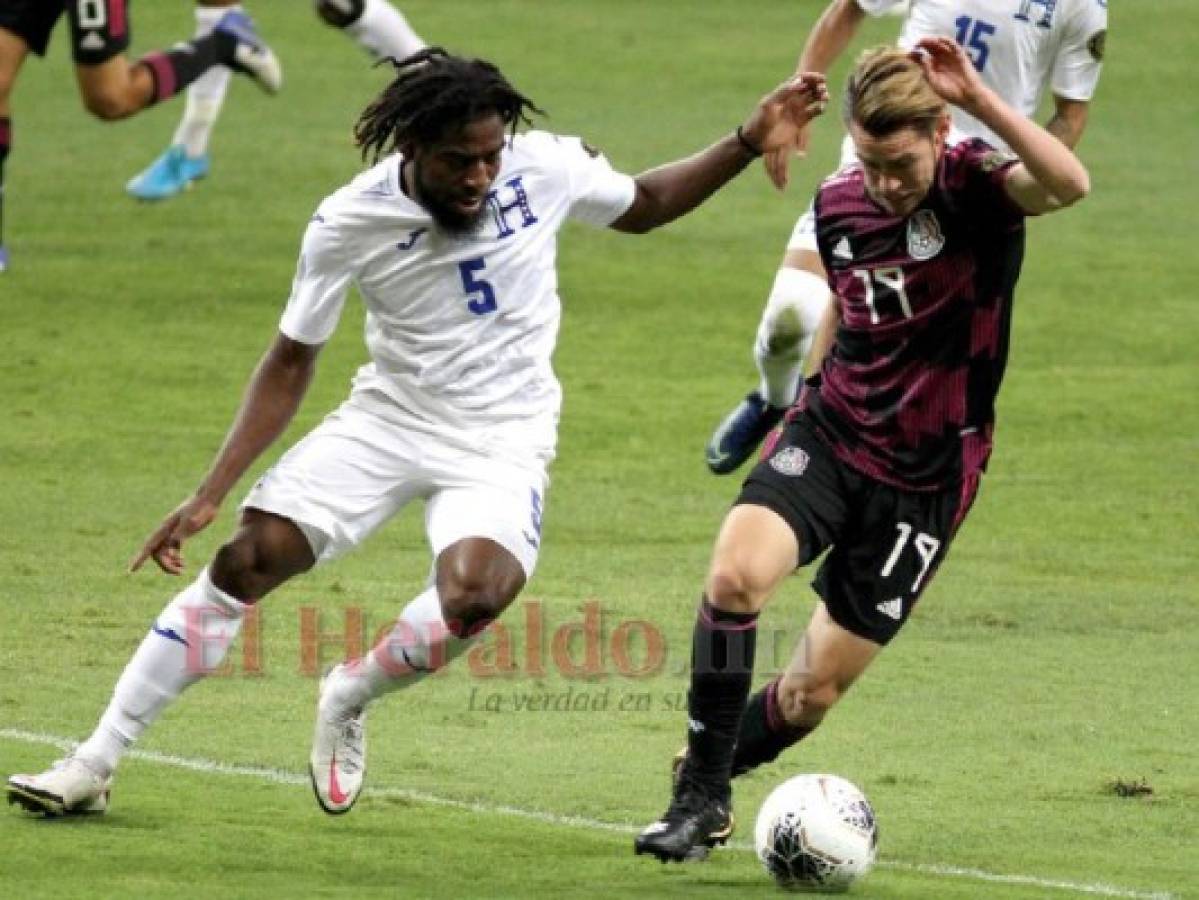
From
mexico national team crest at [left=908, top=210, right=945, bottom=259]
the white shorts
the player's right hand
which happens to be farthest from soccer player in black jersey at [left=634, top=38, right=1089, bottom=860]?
the player's right hand

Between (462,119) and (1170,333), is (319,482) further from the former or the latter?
(1170,333)

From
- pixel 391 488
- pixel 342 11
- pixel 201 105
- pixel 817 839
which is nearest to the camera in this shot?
pixel 817 839

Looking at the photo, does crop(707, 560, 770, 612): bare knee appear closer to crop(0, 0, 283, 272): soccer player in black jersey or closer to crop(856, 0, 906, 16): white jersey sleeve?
crop(856, 0, 906, 16): white jersey sleeve

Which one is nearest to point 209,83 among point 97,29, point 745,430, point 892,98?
point 97,29

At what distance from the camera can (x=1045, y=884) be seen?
807 centimetres

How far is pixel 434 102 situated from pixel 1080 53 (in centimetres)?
457

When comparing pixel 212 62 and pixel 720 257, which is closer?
pixel 212 62

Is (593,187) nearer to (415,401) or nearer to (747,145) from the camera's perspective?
(747,145)

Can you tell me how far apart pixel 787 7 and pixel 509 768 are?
64.0ft

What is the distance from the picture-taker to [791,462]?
27.1 ft

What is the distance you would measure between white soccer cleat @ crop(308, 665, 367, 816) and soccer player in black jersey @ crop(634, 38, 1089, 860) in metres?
0.97

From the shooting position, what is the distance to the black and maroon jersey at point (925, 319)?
320 inches

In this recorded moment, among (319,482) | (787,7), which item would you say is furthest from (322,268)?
(787,7)

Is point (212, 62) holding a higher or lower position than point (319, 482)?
lower
